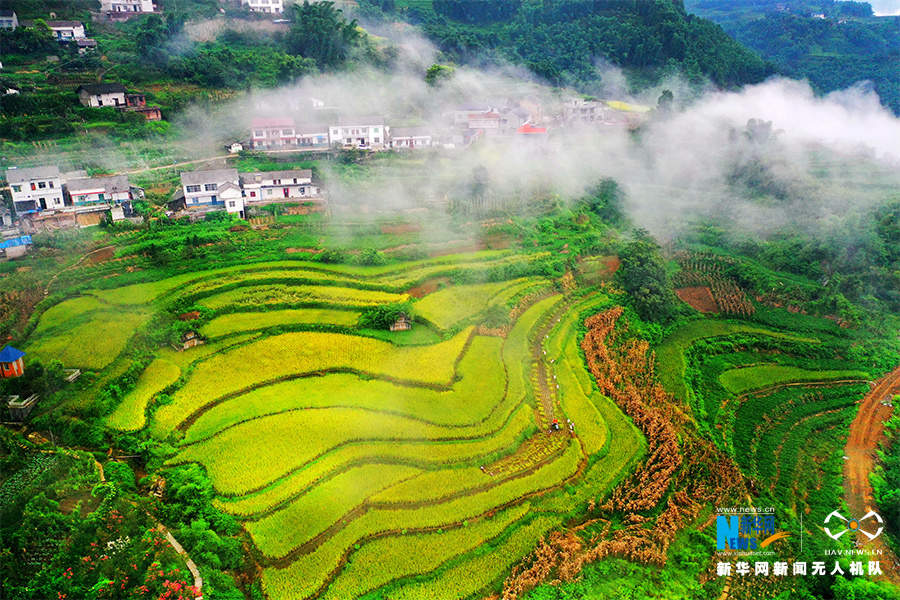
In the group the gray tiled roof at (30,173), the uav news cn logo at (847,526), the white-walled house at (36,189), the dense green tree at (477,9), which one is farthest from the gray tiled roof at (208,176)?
the dense green tree at (477,9)

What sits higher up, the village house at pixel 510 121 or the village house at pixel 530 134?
the village house at pixel 510 121

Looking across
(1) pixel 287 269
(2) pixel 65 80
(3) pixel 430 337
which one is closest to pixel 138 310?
(1) pixel 287 269

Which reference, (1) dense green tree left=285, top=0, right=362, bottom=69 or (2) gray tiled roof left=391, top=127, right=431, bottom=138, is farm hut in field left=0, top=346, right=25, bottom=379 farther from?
(1) dense green tree left=285, top=0, right=362, bottom=69

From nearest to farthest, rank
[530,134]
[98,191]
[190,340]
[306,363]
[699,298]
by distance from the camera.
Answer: [306,363]
[190,340]
[699,298]
[98,191]
[530,134]

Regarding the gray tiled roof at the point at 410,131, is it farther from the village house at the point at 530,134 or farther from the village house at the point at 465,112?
the village house at the point at 530,134

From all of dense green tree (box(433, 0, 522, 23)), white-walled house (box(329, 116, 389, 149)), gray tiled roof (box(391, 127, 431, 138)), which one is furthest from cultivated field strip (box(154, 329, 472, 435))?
dense green tree (box(433, 0, 522, 23))

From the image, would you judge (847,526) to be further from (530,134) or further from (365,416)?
(530,134)

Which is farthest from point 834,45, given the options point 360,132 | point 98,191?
point 98,191

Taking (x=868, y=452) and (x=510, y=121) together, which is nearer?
(x=868, y=452)
